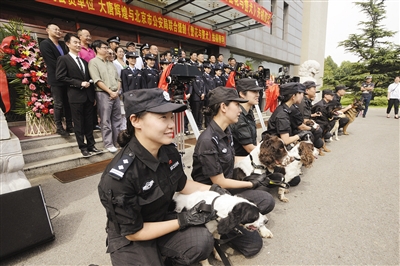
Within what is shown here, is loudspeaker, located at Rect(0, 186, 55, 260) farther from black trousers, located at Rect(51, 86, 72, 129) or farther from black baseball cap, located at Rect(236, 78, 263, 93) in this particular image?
black baseball cap, located at Rect(236, 78, 263, 93)

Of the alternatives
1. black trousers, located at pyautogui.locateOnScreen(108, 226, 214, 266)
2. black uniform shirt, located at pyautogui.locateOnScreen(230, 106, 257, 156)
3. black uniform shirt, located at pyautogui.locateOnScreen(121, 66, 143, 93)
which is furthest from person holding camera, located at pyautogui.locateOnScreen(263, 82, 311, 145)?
black uniform shirt, located at pyautogui.locateOnScreen(121, 66, 143, 93)

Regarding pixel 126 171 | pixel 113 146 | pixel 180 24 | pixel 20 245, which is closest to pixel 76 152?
pixel 113 146

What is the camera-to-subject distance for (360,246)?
85.6 inches

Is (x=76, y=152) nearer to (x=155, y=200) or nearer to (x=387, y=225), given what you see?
(x=155, y=200)

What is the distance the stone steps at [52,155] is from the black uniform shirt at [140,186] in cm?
308

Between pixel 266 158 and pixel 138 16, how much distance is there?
725 centimetres

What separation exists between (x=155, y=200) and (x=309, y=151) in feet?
8.56

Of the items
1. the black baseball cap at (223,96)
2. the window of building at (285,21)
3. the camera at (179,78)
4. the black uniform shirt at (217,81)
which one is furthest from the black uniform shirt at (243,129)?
the window of building at (285,21)

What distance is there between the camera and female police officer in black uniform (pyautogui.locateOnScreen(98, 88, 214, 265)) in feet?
4.60

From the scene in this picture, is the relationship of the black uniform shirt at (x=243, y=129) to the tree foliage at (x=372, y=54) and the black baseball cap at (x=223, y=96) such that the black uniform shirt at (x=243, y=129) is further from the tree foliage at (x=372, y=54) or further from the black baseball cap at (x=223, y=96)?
the tree foliage at (x=372, y=54)

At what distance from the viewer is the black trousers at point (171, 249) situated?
153 cm

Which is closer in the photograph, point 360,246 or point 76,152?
point 360,246

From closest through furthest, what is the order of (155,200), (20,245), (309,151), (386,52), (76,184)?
(155,200)
(20,245)
(309,151)
(76,184)
(386,52)

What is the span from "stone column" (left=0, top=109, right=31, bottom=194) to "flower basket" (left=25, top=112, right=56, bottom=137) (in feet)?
8.51
